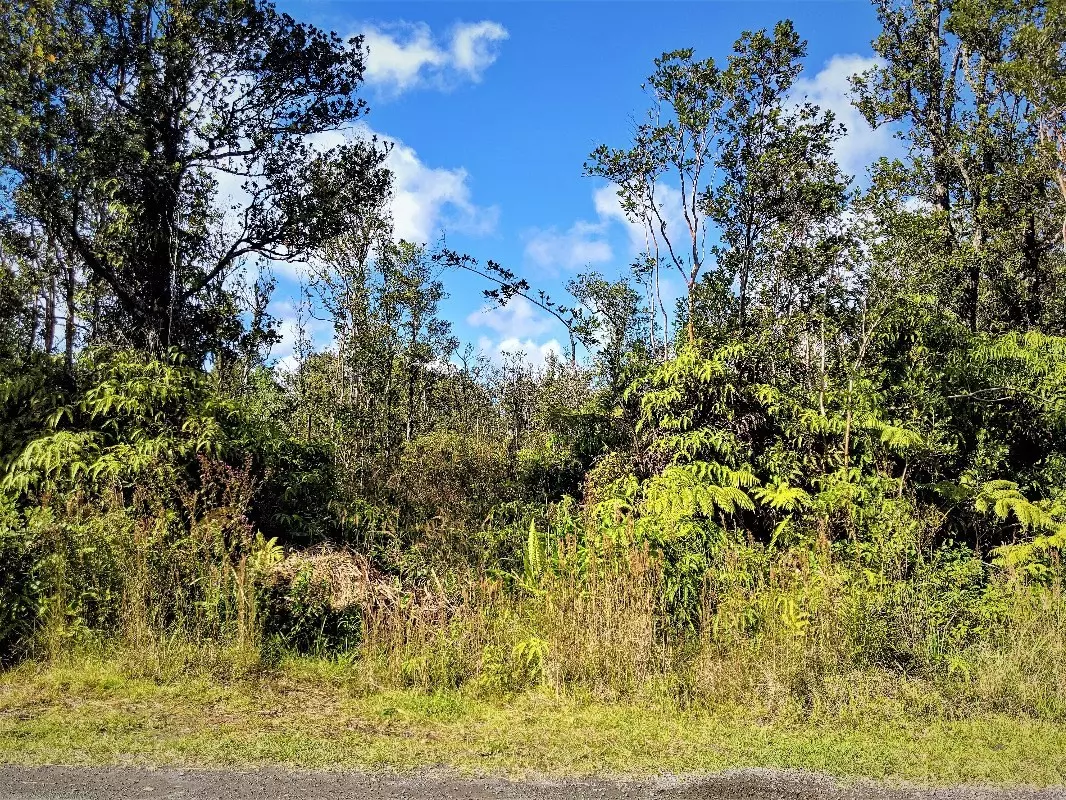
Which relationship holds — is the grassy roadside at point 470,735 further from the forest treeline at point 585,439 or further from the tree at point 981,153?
the tree at point 981,153

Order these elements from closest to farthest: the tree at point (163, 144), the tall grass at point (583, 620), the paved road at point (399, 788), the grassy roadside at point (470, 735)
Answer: the paved road at point (399, 788) → the grassy roadside at point (470, 735) → the tall grass at point (583, 620) → the tree at point (163, 144)

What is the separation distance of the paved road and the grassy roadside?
14 centimetres

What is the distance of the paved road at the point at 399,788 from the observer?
396 cm

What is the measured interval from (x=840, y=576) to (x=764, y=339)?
13.6 ft

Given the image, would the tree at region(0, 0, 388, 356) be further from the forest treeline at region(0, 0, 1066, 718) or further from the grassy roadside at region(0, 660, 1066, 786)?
the grassy roadside at region(0, 660, 1066, 786)

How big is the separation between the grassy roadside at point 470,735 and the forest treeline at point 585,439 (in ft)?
0.99

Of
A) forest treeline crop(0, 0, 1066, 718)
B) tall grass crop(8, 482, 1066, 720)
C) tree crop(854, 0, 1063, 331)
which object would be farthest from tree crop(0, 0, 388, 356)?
tree crop(854, 0, 1063, 331)

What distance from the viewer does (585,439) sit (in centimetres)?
1037

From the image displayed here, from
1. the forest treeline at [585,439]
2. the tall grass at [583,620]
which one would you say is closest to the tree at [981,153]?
the forest treeline at [585,439]

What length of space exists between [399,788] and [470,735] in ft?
2.73

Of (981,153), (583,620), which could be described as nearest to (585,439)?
(583,620)

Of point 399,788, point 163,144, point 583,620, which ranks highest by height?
point 163,144

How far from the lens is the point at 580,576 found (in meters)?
6.55

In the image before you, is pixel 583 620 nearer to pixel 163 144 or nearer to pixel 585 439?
pixel 585 439
